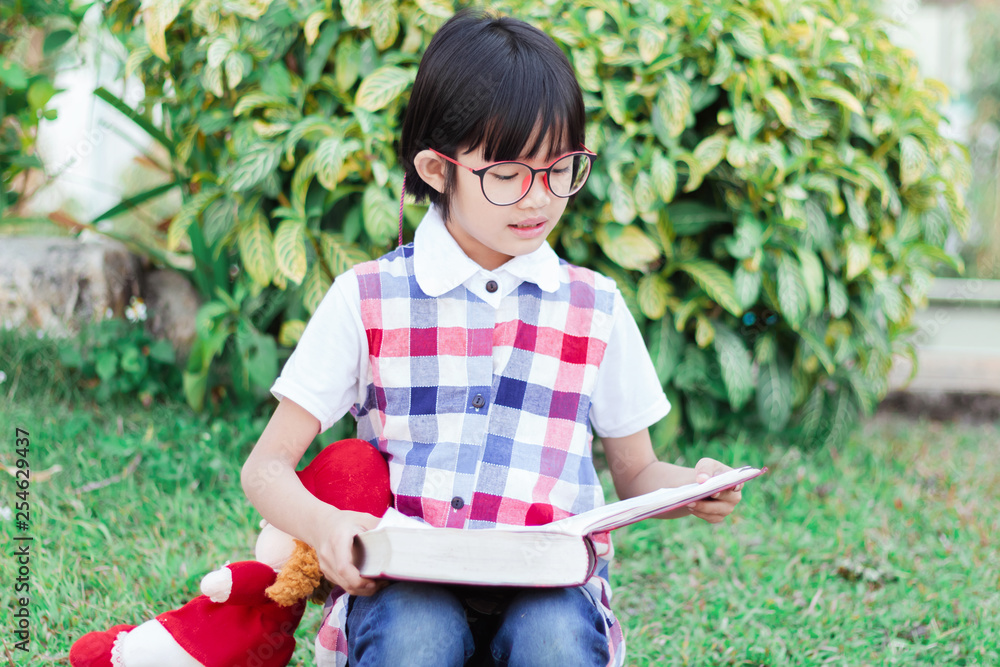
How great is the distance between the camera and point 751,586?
6.42 feet

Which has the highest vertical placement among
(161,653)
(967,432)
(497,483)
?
(497,483)

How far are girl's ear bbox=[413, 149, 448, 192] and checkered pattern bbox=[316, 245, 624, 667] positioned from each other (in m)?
0.13

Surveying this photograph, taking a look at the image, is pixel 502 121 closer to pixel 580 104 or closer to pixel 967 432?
pixel 580 104

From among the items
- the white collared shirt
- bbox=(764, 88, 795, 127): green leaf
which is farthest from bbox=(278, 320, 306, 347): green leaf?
bbox=(764, 88, 795, 127): green leaf

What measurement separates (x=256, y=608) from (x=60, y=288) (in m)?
1.97

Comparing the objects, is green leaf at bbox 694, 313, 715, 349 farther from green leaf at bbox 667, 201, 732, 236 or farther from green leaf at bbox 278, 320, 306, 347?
green leaf at bbox 278, 320, 306, 347

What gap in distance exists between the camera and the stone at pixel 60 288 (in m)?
2.71

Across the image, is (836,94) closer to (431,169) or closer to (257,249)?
(431,169)

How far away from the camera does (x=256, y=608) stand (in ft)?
3.88

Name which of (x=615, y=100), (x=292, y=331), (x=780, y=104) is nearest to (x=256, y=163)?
(x=292, y=331)

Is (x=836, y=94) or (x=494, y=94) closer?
(x=494, y=94)

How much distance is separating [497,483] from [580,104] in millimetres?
579

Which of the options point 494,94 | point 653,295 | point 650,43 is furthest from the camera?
point 653,295

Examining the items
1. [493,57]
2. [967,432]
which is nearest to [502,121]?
[493,57]
